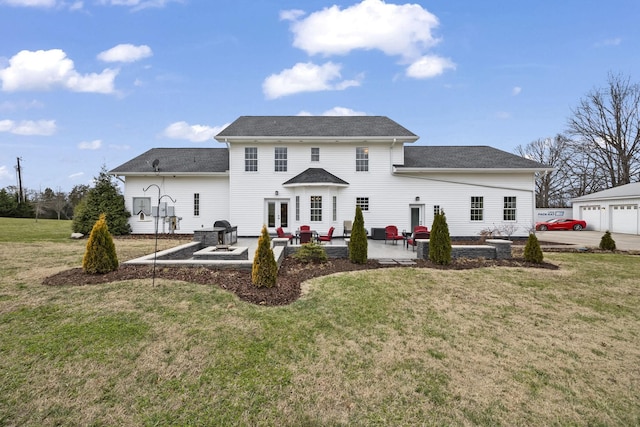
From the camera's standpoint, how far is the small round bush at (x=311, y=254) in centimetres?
944

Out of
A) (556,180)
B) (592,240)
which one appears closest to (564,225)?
(592,240)

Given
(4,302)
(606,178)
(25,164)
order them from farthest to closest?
(25,164) → (606,178) → (4,302)

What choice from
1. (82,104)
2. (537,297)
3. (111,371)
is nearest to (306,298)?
(111,371)

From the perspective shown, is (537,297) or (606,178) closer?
(537,297)

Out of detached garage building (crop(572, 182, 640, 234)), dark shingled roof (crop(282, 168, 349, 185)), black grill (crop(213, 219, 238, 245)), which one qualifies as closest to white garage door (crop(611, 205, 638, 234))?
detached garage building (crop(572, 182, 640, 234))

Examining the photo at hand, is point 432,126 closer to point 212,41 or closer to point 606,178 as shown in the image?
point 212,41

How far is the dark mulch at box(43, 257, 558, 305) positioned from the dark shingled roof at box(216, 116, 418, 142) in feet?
33.3

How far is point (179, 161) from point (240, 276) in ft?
→ 49.0

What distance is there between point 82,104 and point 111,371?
2205 centimetres

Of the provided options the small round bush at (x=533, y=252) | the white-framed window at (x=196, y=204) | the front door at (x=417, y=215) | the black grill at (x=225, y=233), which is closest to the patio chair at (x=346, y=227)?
the front door at (x=417, y=215)

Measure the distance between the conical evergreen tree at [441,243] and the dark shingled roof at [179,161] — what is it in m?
13.3

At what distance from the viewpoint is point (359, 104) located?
26.1 metres

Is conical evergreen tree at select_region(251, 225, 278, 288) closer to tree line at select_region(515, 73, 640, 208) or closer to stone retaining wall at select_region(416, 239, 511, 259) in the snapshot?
stone retaining wall at select_region(416, 239, 511, 259)

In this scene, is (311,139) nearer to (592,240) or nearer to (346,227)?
(346,227)
